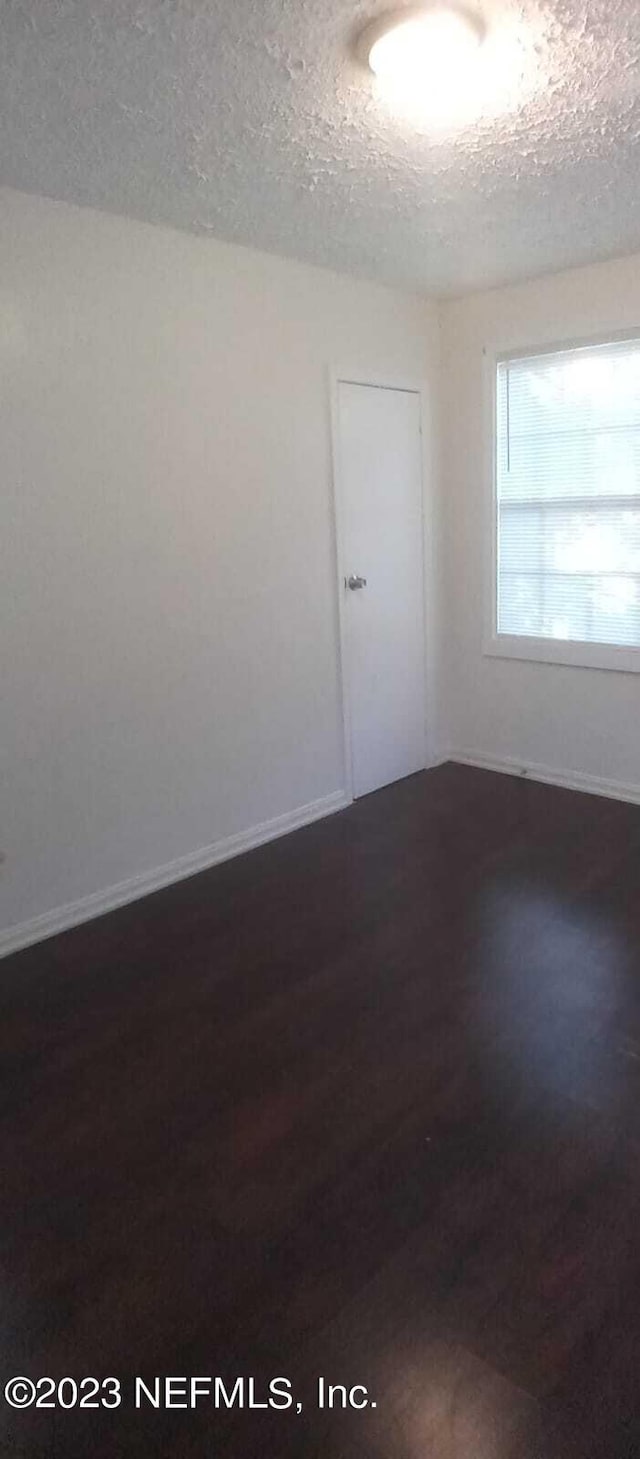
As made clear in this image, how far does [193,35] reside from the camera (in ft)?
5.90

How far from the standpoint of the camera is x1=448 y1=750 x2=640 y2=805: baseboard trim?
13.6 ft

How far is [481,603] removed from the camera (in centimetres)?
455

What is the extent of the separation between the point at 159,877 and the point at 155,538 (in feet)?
4.40

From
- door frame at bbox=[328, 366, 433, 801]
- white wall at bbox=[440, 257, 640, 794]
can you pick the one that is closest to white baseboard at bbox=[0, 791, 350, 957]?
door frame at bbox=[328, 366, 433, 801]

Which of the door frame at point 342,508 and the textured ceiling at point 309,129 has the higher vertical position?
the textured ceiling at point 309,129

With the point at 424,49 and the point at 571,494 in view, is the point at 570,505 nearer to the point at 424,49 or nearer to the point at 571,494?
the point at 571,494

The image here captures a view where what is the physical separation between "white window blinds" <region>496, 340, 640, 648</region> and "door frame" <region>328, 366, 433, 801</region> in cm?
38

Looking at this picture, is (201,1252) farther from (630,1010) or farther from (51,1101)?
(630,1010)

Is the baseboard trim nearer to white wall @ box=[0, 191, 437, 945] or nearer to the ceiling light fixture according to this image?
white wall @ box=[0, 191, 437, 945]

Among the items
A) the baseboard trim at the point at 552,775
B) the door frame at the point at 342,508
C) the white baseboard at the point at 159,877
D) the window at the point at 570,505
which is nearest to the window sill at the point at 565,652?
the window at the point at 570,505

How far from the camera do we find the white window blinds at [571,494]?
3846 millimetres

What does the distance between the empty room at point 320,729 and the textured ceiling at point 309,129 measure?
2 cm

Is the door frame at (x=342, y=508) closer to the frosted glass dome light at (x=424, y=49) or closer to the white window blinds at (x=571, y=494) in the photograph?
the white window blinds at (x=571, y=494)

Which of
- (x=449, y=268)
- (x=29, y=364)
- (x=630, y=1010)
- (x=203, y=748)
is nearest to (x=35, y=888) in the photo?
(x=203, y=748)
